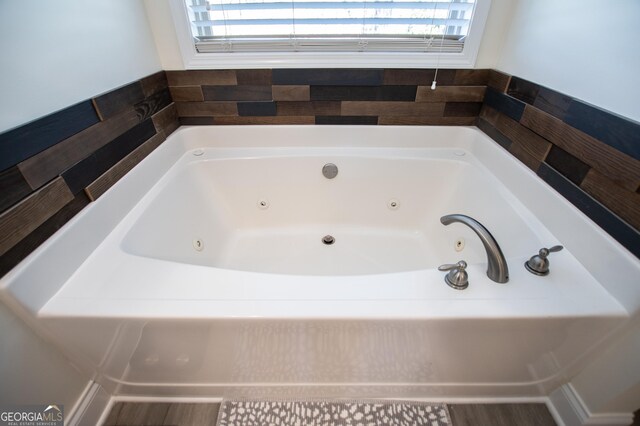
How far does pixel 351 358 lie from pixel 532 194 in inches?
34.4

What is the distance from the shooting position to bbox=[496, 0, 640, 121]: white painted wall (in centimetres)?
71

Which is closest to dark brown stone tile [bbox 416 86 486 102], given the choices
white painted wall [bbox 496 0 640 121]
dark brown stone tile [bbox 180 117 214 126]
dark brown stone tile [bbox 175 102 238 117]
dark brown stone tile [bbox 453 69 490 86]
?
dark brown stone tile [bbox 453 69 490 86]

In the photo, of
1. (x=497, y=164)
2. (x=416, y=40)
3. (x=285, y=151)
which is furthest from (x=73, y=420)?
(x=416, y=40)

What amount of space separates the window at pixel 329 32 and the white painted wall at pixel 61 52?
0.91ft

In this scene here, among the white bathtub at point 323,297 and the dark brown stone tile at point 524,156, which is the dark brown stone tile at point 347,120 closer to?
the white bathtub at point 323,297

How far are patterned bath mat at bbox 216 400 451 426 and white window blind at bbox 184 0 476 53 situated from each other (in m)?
1.50

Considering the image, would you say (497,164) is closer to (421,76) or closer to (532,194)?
(532,194)

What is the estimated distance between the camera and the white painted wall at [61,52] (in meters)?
0.66

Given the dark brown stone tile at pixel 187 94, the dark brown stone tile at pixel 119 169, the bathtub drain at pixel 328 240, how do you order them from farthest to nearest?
the bathtub drain at pixel 328 240 → the dark brown stone tile at pixel 187 94 → the dark brown stone tile at pixel 119 169

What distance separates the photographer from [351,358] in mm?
804

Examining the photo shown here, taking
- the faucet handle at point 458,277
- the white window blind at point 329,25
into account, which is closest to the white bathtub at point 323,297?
the faucet handle at point 458,277

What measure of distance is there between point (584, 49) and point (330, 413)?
144cm

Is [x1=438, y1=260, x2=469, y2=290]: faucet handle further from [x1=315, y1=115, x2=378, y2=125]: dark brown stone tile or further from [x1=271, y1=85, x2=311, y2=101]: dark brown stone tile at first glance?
[x1=271, y1=85, x2=311, y2=101]: dark brown stone tile

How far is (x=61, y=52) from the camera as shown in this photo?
79 centimetres
